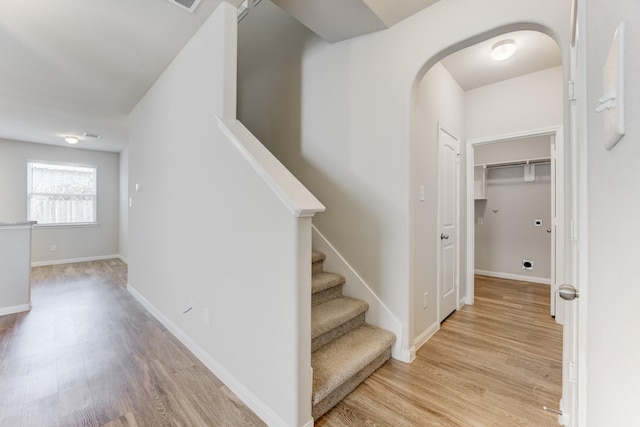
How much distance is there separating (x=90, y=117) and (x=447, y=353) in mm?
5460

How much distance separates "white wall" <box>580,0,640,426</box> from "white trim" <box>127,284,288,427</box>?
4.54 ft

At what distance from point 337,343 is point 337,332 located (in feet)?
0.27

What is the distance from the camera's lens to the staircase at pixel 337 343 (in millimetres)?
1614

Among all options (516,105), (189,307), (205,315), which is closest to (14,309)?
(189,307)

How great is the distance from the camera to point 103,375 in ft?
6.42

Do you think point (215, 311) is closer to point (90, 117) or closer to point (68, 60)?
point (68, 60)

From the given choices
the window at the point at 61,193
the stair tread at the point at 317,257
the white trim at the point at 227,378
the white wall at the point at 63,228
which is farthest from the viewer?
the window at the point at 61,193

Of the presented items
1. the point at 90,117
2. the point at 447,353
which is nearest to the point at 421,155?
the point at 447,353

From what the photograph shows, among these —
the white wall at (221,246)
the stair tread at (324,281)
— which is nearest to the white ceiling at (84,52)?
the white wall at (221,246)

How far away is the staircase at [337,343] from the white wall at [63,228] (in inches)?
247

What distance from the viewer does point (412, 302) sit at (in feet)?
7.05

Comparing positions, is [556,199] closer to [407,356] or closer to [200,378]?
[407,356]

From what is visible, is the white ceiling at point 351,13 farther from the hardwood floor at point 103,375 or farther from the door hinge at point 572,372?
the hardwood floor at point 103,375

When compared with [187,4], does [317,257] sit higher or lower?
lower
